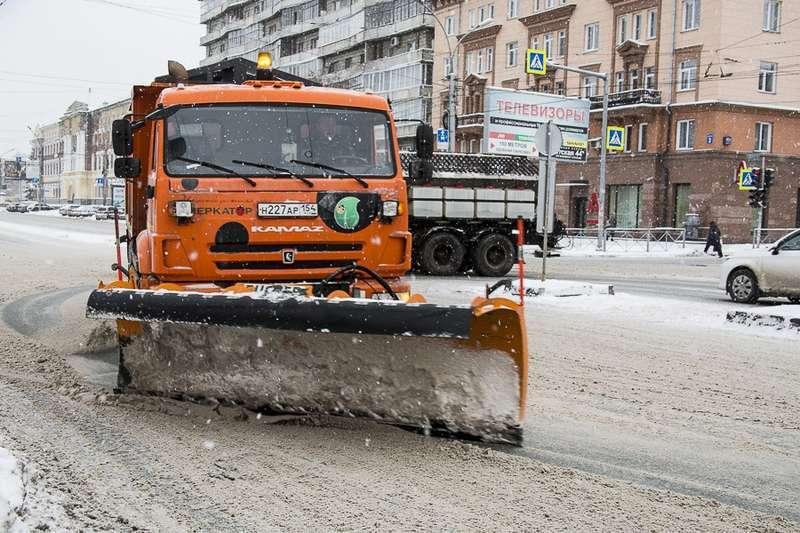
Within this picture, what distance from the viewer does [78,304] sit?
1205 centimetres

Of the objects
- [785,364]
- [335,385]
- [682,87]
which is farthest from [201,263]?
[682,87]

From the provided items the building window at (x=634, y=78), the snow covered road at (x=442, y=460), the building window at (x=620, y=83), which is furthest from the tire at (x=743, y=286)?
the building window at (x=620, y=83)

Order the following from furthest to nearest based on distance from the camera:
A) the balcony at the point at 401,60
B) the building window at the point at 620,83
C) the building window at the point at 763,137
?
1. the balcony at the point at 401,60
2. the building window at the point at 620,83
3. the building window at the point at 763,137

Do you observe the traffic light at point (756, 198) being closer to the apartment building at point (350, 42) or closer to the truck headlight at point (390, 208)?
the apartment building at point (350, 42)

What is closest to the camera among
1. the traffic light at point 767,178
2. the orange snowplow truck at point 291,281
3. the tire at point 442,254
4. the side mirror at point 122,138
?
the orange snowplow truck at point 291,281

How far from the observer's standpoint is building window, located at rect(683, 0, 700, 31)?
4075cm

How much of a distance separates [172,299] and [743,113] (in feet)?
133

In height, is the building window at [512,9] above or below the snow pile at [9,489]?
above

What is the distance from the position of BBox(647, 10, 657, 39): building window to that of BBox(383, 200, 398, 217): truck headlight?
1570 inches

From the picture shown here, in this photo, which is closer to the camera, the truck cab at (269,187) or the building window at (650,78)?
the truck cab at (269,187)

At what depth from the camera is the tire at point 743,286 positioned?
14366mm

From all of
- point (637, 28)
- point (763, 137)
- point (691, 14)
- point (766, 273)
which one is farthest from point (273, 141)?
point (637, 28)

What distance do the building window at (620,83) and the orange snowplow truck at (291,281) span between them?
39.4m

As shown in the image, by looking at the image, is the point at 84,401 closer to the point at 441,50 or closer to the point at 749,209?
the point at 749,209
